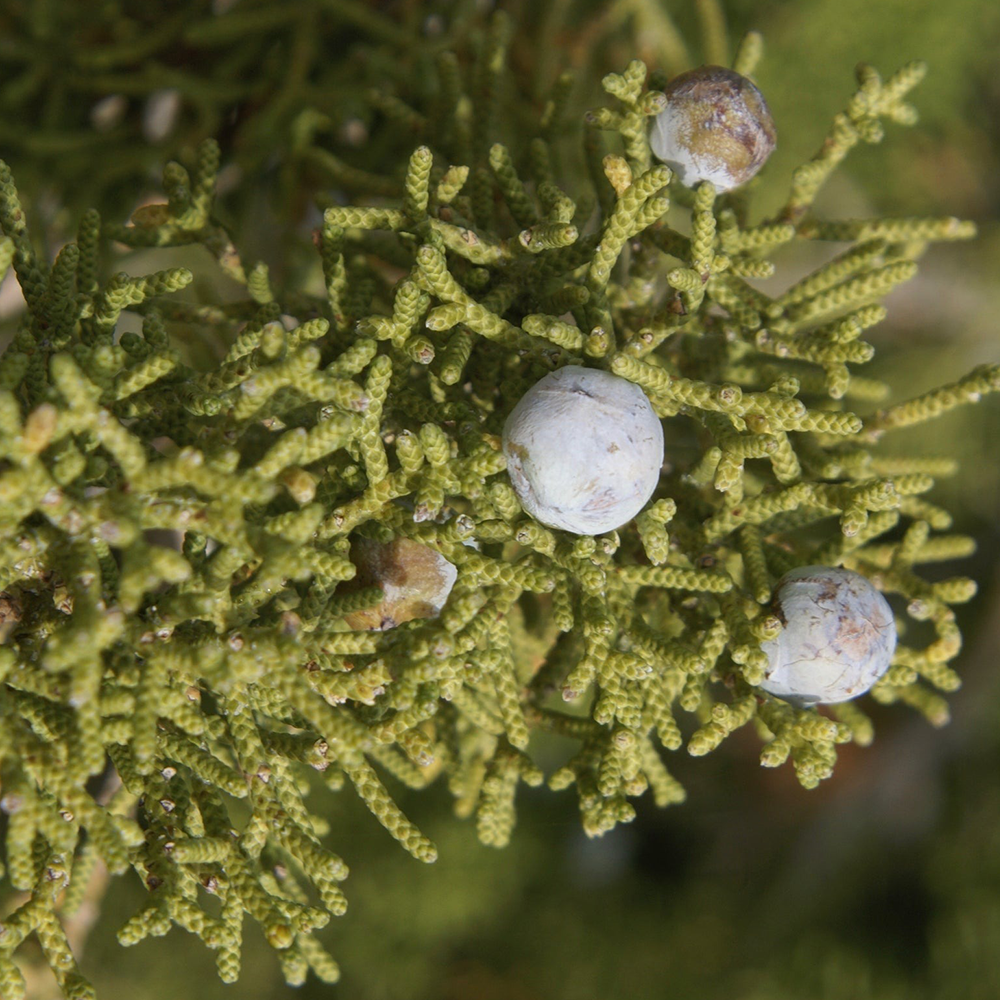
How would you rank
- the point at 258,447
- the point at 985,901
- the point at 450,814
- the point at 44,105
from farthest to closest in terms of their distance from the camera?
the point at 450,814 < the point at 985,901 < the point at 44,105 < the point at 258,447

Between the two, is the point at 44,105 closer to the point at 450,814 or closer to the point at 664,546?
the point at 664,546

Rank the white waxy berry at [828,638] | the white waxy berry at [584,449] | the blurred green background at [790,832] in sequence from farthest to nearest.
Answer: the blurred green background at [790,832]
the white waxy berry at [828,638]
the white waxy berry at [584,449]

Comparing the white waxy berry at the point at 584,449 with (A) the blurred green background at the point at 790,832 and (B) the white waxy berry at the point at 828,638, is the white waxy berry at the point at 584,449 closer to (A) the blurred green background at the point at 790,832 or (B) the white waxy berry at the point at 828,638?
(B) the white waxy berry at the point at 828,638

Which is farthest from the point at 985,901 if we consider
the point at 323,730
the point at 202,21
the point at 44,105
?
the point at 44,105

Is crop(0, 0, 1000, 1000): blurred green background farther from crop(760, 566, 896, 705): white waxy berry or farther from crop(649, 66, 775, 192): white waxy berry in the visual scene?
crop(760, 566, 896, 705): white waxy berry

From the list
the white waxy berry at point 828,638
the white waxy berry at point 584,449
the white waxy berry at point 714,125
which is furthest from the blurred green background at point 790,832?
the white waxy berry at point 828,638

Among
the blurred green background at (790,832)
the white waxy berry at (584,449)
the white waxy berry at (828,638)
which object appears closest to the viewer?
the white waxy berry at (584,449)
